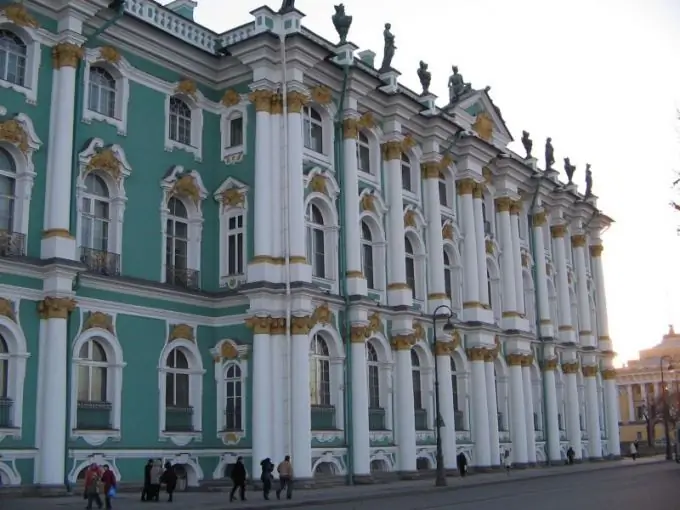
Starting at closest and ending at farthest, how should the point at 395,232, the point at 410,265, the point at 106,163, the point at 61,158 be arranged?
the point at 61,158
the point at 106,163
the point at 395,232
the point at 410,265

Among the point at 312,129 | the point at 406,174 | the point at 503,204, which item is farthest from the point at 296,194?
the point at 503,204

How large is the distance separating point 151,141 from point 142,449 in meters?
9.84

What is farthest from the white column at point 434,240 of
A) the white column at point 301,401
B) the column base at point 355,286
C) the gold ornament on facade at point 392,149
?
the white column at point 301,401

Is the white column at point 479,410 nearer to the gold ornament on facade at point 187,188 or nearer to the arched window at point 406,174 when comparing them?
the arched window at point 406,174

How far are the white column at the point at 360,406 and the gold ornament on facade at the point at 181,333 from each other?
236 inches

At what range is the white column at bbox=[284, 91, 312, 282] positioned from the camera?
31391 mm

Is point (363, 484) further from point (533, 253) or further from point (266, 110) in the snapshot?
point (533, 253)

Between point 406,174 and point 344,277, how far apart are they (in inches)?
292

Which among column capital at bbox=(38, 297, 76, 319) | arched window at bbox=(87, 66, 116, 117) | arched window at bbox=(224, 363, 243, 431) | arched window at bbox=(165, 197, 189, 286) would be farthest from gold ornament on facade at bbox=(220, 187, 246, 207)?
column capital at bbox=(38, 297, 76, 319)

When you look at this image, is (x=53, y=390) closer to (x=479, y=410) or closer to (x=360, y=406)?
(x=360, y=406)

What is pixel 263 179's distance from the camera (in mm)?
31625

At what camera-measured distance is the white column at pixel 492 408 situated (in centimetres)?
4162

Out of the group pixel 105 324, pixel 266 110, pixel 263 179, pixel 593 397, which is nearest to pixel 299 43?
pixel 266 110

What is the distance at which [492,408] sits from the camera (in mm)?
42125
